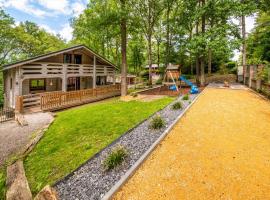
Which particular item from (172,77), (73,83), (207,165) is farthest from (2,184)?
(73,83)

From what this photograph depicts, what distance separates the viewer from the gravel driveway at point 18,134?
758 centimetres

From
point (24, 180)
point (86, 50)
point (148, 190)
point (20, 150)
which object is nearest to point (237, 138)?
point (148, 190)

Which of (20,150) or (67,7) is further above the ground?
(67,7)

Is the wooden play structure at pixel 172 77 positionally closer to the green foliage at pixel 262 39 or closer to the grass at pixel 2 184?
the green foliage at pixel 262 39

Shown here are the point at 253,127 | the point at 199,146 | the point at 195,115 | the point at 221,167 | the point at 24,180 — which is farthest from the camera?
the point at 195,115

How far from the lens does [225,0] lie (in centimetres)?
1859

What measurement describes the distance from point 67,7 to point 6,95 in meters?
25.7

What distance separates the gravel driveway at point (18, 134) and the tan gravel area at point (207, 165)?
5.77m

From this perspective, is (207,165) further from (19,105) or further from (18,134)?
(19,105)

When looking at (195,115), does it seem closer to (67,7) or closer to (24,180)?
(24,180)

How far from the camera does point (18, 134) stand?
927 cm

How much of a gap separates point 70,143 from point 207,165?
5215 mm

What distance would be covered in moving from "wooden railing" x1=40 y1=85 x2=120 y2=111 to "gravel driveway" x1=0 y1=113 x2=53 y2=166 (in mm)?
1942

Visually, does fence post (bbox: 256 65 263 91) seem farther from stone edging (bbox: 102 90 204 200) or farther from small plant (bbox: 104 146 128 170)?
small plant (bbox: 104 146 128 170)
